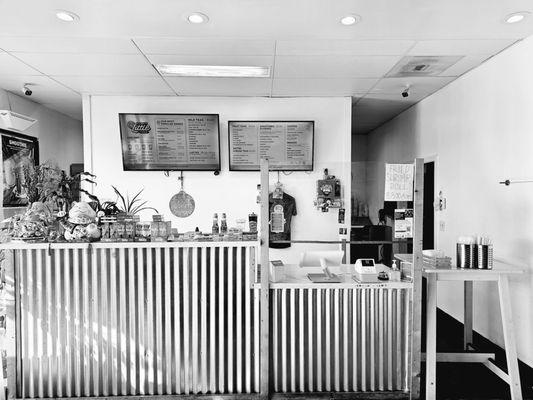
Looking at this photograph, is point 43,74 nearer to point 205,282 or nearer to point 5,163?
point 5,163

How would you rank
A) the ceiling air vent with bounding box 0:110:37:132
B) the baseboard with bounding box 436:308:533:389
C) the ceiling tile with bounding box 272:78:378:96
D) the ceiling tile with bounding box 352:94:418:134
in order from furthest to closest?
the ceiling tile with bounding box 352:94:418:134 < the ceiling tile with bounding box 272:78:378:96 < the ceiling air vent with bounding box 0:110:37:132 < the baseboard with bounding box 436:308:533:389

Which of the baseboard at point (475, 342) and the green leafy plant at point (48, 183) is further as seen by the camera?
the baseboard at point (475, 342)

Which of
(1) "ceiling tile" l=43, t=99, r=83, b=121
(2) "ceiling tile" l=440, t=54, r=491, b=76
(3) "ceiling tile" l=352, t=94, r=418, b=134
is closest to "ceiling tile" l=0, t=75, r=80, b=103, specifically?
(1) "ceiling tile" l=43, t=99, r=83, b=121

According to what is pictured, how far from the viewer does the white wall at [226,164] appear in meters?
4.63

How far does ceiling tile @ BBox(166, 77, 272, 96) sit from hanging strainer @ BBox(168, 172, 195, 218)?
110 cm

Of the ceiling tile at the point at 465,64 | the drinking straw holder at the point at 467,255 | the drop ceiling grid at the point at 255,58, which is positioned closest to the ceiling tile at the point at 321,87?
the drop ceiling grid at the point at 255,58

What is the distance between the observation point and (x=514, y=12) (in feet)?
8.15

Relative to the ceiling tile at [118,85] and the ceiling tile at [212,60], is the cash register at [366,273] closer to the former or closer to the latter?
the ceiling tile at [212,60]

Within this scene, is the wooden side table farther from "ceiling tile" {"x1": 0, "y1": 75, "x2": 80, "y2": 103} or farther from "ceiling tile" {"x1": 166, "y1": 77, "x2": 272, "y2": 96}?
"ceiling tile" {"x1": 0, "y1": 75, "x2": 80, "y2": 103}

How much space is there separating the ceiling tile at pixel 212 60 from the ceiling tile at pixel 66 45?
24cm

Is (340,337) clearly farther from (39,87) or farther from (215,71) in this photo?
(39,87)

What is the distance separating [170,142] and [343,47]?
8.08 ft

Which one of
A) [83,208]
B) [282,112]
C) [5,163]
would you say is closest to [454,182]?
[282,112]

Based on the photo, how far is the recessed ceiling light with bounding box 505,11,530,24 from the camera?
8.18ft
